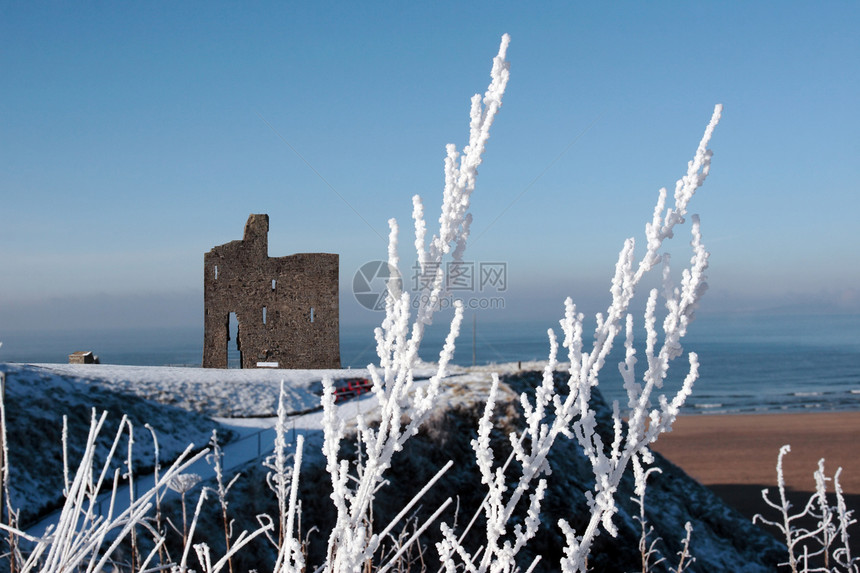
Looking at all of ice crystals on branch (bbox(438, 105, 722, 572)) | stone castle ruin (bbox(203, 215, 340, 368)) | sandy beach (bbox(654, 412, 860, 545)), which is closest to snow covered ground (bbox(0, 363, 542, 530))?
stone castle ruin (bbox(203, 215, 340, 368))

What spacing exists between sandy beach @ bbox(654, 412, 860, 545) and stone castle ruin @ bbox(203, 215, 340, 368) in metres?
12.1

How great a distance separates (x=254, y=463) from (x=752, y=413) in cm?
2902

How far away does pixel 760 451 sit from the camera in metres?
21.7

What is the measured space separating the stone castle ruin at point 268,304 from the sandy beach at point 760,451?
12.1 metres

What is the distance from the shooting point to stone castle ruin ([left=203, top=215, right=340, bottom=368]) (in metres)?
19.4

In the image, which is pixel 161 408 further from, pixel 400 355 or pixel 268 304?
pixel 400 355

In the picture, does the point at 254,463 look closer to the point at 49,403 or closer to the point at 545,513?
the point at 49,403

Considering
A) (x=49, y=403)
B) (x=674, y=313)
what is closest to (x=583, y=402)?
(x=674, y=313)

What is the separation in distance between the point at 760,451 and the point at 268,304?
17.5 meters

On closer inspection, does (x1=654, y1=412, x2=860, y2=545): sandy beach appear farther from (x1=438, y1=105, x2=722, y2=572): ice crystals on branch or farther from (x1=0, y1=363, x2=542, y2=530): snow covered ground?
(x1=438, y1=105, x2=722, y2=572): ice crystals on branch

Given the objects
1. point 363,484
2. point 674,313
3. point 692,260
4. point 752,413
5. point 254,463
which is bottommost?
point 752,413

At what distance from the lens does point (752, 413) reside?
31.1 meters

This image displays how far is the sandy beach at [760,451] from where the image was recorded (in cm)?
1708

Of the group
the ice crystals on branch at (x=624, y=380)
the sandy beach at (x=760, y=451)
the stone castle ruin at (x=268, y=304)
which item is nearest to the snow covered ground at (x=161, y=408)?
the stone castle ruin at (x=268, y=304)
